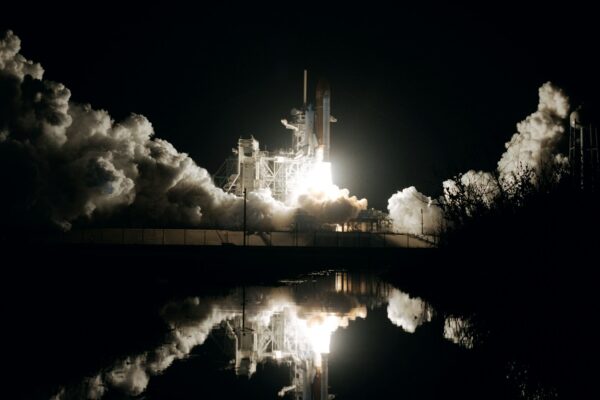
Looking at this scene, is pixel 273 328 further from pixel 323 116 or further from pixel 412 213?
pixel 412 213

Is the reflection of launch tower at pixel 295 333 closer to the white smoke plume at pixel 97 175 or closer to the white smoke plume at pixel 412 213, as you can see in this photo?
the white smoke plume at pixel 97 175

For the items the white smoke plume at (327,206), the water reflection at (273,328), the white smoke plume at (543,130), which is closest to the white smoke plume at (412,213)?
the white smoke plume at (327,206)

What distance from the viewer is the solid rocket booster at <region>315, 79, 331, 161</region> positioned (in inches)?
2670

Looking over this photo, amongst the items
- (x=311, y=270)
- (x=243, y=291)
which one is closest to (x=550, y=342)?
(x=243, y=291)

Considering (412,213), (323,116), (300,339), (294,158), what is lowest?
(300,339)

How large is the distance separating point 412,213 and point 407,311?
52.0 metres

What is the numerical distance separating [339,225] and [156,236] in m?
19.8

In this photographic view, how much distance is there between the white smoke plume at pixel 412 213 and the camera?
237 feet

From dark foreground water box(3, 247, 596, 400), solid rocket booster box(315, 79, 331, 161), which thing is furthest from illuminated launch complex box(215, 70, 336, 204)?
dark foreground water box(3, 247, 596, 400)

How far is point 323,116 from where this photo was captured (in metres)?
68.4

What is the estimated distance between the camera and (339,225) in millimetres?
68812

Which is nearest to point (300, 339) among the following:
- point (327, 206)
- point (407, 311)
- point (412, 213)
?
point (407, 311)

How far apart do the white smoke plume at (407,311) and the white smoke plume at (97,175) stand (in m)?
29.1

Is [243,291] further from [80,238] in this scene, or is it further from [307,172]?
[307,172]
